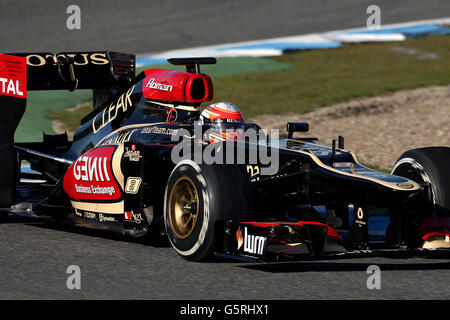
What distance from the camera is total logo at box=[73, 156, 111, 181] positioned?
6.95 metres

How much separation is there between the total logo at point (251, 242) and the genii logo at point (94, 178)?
156cm

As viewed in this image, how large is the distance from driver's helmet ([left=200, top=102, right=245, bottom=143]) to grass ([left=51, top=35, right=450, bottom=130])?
270 inches

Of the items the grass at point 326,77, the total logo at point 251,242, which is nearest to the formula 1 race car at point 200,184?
the total logo at point 251,242

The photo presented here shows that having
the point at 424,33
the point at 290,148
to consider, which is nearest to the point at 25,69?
the point at 290,148

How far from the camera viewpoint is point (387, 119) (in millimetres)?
14047

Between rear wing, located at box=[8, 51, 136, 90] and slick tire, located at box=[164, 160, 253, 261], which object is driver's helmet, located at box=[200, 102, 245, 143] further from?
rear wing, located at box=[8, 51, 136, 90]

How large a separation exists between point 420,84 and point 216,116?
9.65 m

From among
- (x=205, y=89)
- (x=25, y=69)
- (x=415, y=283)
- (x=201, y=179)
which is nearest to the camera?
(x=415, y=283)

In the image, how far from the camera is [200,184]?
5.74 m

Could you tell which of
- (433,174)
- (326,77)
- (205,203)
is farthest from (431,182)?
(326,77)

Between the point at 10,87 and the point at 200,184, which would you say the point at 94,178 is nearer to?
the point at 200,184

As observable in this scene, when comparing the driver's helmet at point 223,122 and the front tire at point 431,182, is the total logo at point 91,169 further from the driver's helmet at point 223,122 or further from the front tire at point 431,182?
the front tire at point 431,182

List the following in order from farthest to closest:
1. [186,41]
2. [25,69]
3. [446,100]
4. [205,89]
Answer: [186,41] → [446,100] → [25,69] → [205,89]

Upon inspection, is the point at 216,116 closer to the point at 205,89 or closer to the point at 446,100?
the point at 205,89
